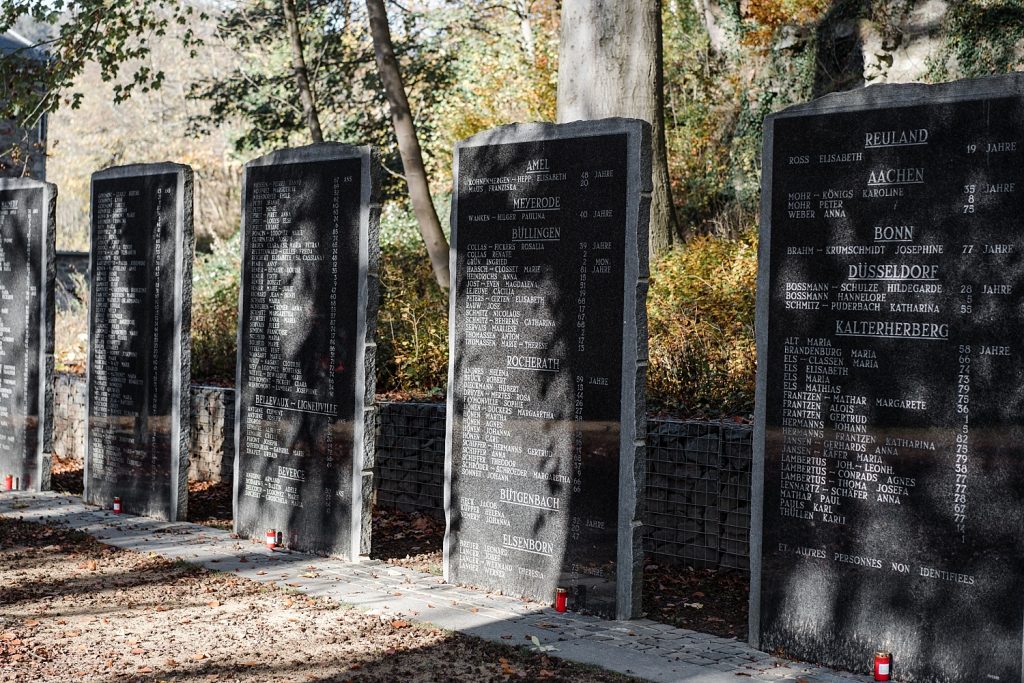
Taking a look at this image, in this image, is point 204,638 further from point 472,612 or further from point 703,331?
point 703,331

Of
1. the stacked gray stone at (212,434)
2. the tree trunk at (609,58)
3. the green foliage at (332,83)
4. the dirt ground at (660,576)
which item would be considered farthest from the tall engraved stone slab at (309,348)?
the green foliage at (332,83)

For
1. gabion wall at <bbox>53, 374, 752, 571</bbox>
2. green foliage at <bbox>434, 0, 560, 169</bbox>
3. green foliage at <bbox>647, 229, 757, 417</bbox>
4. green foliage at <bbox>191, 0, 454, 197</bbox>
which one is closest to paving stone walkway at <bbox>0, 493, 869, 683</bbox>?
gabion wall at <bbox>53, 374, 752, 571</bbox>

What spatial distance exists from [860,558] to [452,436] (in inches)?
116

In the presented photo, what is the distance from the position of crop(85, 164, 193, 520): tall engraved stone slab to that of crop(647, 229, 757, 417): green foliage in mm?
4179

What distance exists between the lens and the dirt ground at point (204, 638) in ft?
18.5

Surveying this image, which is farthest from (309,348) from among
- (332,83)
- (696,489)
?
(332,83)

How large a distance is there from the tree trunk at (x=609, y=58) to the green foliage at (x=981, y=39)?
6.66 m

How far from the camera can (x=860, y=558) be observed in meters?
5.75

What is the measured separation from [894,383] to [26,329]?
9.20 m

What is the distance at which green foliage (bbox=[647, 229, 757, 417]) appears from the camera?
9867mm

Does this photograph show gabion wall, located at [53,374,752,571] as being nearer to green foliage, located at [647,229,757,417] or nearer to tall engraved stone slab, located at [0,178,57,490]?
green foliage, located at [647,229,757,417]

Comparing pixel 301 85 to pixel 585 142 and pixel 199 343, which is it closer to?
pixel 199 343

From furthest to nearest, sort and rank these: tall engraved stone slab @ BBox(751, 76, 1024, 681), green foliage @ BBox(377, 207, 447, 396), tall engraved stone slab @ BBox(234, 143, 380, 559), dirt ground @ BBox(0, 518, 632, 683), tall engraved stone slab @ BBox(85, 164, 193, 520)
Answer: green foliage @ BBox(377, 207, 447, 396) → tall engraved stone slab @ BBox(85, 164, 193, 520) → tall engraved stone slab @ BBox(234, 143, 380, 559) → dirt ground @ BBox(0, 518, 632, 683) → tall engraved stone slab @ BBox(751, 76, 1024, 681)

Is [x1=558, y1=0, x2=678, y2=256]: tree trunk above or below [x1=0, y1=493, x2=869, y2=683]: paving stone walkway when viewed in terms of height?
above
